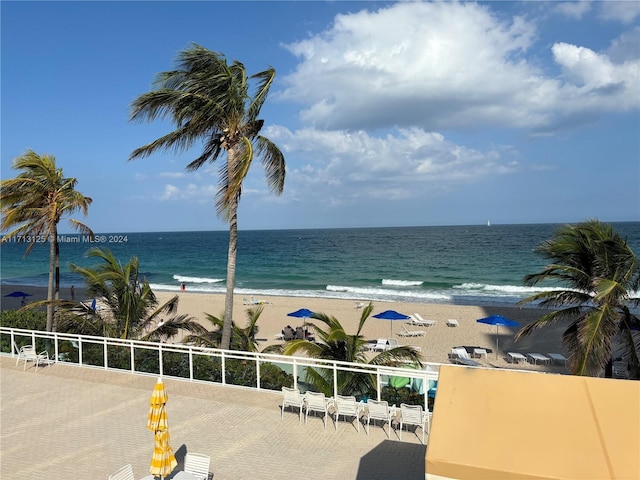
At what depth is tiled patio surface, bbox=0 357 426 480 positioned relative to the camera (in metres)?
6.46

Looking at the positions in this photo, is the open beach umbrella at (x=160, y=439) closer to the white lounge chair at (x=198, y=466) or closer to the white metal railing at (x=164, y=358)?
the white lounge chair at (x=198, y=466)

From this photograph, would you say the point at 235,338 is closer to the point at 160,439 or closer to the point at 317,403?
the point at 317,403

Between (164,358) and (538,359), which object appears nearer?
(164,358)

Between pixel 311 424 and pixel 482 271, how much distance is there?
153 ft

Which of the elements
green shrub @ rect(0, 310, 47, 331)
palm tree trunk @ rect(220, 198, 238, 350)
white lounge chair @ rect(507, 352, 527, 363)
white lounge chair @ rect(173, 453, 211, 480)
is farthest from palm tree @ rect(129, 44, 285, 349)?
white lounge chair @ rect(507, 352, 527, 363)

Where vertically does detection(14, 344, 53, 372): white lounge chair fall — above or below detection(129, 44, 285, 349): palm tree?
below

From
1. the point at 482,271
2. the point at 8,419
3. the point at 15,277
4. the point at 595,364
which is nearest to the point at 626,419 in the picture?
the point at 595,364

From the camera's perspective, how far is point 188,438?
295 inches

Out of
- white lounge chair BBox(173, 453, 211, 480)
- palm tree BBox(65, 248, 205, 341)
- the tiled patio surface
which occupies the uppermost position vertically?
palm tree BBox(65, 248, 205, 341)

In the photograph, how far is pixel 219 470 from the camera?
6.46m

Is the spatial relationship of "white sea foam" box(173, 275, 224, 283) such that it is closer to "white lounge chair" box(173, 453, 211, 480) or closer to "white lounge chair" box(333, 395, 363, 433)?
"white lounge chair" box(333, 395, 363, 433)

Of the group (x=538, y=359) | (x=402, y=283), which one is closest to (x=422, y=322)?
(x=538, y=359)

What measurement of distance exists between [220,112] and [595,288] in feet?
30.9

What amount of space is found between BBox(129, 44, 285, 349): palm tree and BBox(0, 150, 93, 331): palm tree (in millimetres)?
4129
